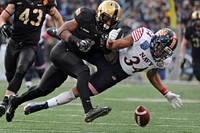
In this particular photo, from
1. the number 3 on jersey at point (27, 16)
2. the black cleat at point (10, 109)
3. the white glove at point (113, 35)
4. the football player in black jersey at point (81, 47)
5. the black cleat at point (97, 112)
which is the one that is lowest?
the black cleat at point (10, 109)

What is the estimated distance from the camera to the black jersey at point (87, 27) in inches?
243

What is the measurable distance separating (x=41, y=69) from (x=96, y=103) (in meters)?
1.58

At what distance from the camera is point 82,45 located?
591 centimetres

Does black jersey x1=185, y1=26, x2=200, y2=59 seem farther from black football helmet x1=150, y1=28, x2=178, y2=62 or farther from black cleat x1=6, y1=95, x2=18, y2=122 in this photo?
black cleat x1=6, y1=95, x2=18, y2=122

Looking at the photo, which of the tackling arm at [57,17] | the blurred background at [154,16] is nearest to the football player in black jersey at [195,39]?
the tackling arm at [57,17]

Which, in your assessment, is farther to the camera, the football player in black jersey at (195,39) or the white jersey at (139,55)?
the football player in black jersey at (195,39)

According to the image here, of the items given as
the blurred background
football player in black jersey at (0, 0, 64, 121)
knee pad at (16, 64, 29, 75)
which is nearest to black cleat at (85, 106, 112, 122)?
knee pad at (16, 64, 29, 75)

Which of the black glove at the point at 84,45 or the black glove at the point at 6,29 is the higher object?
the black glove at the point at 84,45

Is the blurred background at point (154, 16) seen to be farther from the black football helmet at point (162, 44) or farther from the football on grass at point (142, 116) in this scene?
the football on grass at point (142, 116)

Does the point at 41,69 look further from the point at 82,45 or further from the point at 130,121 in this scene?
the point at 82,45

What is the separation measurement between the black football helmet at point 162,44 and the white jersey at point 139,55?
0.20 feet

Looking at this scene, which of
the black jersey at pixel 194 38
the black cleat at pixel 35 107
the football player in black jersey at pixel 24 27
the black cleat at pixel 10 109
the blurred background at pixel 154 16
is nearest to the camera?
the black cleat at pixel 35 107

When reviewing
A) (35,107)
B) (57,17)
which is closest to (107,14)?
(35,107)

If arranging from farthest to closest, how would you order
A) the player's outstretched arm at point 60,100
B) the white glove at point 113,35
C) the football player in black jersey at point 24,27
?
the football player in black jersey at point 24,27 < the player's outstretched arm at point 60,100 < the white glove at point 113,35
